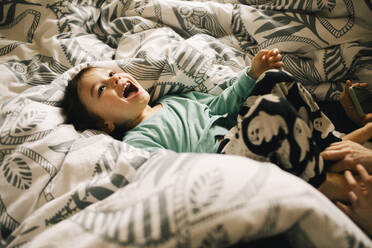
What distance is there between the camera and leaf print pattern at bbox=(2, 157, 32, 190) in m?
0.62

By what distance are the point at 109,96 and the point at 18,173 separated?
35cm

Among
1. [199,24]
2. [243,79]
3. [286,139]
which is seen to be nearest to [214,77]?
[243,79]

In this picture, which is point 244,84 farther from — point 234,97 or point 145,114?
point 145,114

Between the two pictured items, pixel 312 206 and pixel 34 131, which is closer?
pixel 312 206

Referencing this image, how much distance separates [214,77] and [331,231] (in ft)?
2.26

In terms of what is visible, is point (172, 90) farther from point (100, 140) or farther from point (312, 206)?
point (312, 206)

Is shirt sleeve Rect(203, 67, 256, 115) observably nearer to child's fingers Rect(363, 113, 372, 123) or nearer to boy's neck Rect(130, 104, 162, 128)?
boy's neck Rect(130, 104, 162, 128)

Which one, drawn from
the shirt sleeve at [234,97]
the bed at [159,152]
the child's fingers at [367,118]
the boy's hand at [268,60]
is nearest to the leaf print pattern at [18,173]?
the bed at [159,152]

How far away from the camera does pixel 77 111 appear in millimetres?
868

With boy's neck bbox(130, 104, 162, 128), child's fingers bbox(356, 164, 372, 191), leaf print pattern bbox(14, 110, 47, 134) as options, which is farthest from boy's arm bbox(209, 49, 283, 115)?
leaf print pattern bbox(14, 110, 47, 134)

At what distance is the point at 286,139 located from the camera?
1.86 feet

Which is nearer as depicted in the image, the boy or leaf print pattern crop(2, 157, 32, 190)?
leaf print pattern crop(2, 157, 32, 190)

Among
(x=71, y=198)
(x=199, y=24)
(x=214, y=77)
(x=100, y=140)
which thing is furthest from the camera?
(x=199, y=24)

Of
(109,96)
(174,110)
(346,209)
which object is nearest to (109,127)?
(109,96)
